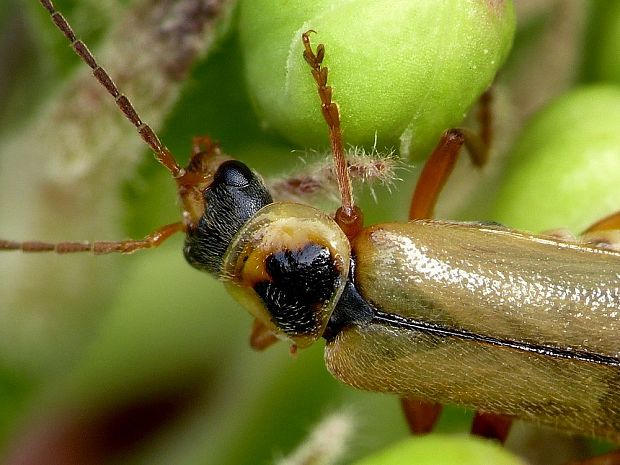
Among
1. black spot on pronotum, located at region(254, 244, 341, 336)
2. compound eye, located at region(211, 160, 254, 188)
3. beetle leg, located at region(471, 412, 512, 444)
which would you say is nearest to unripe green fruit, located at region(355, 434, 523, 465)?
beetle leg, located at region(471, 412, 512, 444)

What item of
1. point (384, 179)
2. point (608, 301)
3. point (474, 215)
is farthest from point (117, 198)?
point (608, 301)

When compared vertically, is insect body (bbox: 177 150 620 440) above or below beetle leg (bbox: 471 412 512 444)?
above

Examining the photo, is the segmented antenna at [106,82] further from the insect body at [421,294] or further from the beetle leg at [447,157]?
the beetle leg at [447,157]

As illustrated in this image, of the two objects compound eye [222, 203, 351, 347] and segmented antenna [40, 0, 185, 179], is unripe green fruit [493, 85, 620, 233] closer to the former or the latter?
compound eye [222, 203, 351, 347]

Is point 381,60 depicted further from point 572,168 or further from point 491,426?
point 491,426

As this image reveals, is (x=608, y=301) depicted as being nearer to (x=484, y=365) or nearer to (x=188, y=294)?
(x=484, y=365)

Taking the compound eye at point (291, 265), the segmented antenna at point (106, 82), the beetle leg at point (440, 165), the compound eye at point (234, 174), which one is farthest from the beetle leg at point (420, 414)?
the segmented antenna at point (106, 82)
